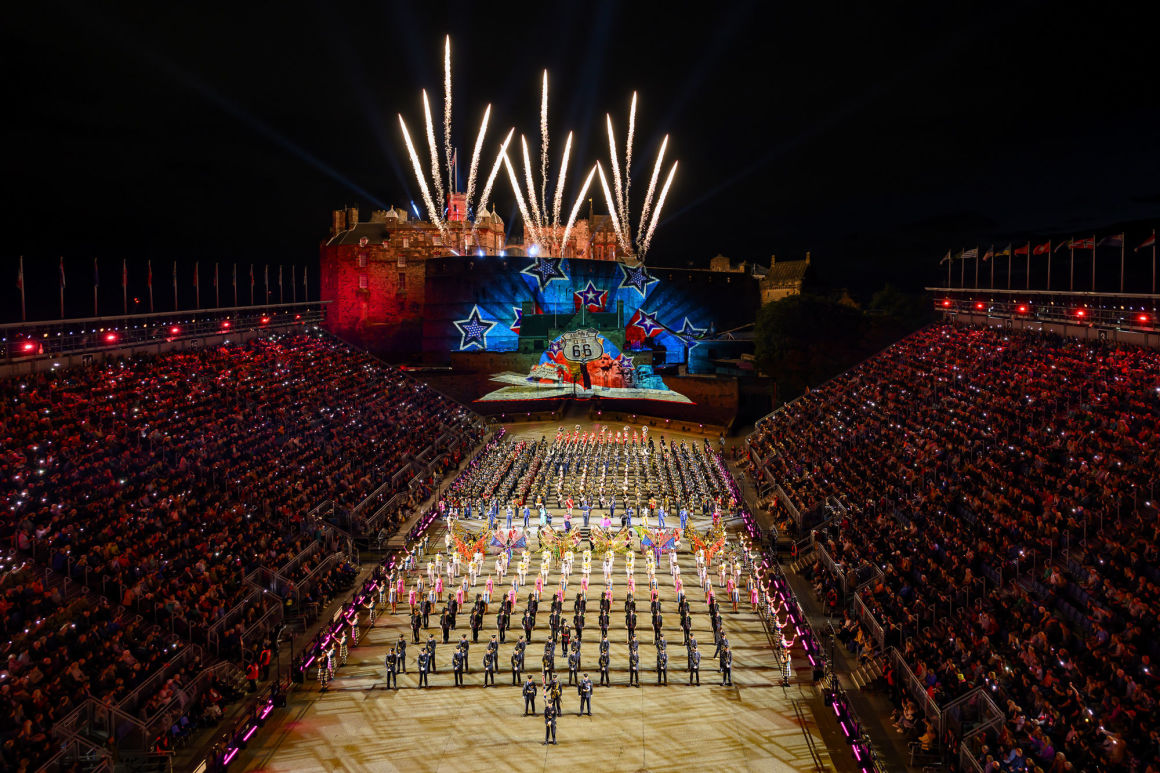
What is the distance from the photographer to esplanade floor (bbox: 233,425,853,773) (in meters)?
15.1

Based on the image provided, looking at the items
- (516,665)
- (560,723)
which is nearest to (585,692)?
(560,723)

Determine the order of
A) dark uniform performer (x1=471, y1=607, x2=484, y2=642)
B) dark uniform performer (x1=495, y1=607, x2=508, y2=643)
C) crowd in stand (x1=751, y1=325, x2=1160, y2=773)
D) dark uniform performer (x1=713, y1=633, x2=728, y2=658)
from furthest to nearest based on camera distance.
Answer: dark uniform performer (x1=471, y1=607, x2=484, y2=642) → dark uniform performer (x1=495, y1=607, x2=508, y2=643) → dark uniform performer (x1=713, y1=633, x2=728, y2=658) → crowd in stand (x1=751, y1=325, x2=1160, y2=773)

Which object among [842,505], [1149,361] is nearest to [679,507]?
[842,505]

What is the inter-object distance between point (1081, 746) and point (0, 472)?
25599 millimetres

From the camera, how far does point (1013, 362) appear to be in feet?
119

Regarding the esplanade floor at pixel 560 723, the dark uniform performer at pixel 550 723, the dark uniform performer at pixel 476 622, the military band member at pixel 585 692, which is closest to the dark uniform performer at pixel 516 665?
the esplanade floor at pixel 560 723

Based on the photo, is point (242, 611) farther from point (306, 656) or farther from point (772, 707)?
point (772, 707)

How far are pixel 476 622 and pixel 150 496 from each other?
10785 millimetres

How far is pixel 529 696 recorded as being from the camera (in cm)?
1686

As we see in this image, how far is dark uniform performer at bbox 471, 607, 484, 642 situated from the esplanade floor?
44 centimetres

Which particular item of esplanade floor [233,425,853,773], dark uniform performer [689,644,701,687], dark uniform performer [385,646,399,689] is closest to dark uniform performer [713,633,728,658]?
esplanade floor [233,425,853,773]

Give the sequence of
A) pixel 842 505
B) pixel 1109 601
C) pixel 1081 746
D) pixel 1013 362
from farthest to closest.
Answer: pixel 1013 362 → pixel 842 505 → pixel 1109 601 → pixel 1081 746

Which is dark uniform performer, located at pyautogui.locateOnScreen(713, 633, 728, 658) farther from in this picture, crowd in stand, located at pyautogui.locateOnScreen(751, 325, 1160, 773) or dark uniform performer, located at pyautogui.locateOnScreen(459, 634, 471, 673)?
dark uniform performer, located at pyautogui.locateOnScreen(459, 634, 471, 673)

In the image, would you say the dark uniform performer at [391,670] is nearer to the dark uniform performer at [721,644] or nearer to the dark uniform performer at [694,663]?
the dark uniform performer at [694,663]
